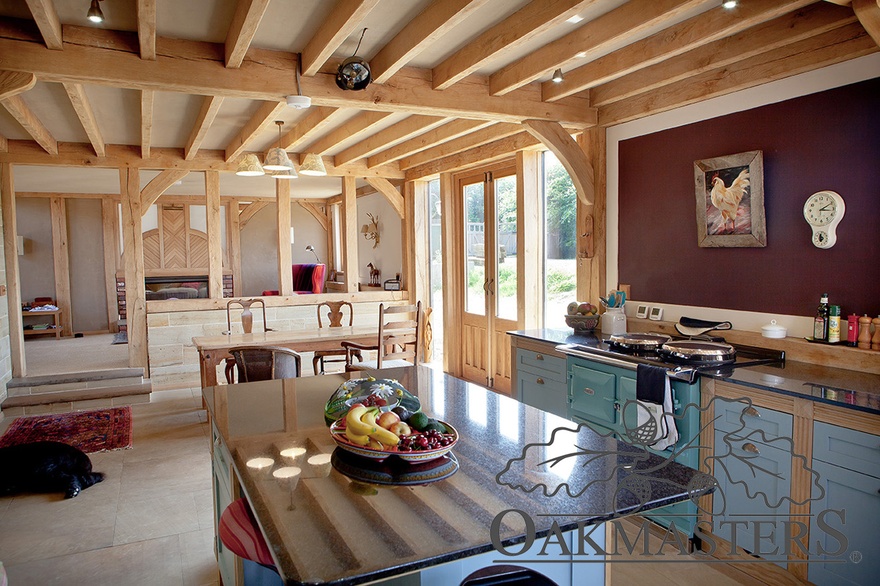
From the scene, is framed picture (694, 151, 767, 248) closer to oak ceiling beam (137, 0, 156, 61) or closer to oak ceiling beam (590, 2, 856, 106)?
oak ceiling beam (590, 2, 856, 106)

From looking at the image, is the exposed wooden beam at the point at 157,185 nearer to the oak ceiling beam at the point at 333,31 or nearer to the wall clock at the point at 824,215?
the oak ceiling beam at the point at 333,31

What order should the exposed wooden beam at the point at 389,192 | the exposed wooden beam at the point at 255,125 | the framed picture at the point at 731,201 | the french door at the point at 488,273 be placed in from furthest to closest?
the exposed wooden beam at the point at 389,192, the french door at the point at 488,273, the exposed wooden beam at the point at 255,125, the framed picture at the point at 731,201

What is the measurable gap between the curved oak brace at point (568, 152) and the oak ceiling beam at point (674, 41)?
0.22 meters

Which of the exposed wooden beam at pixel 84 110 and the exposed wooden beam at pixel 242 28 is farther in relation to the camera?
the exposed wooden beam at pixel 84 110

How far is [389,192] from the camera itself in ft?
25.6

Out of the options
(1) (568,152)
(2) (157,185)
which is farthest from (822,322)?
(2) (157,185)

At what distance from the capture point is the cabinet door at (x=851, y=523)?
229 cm

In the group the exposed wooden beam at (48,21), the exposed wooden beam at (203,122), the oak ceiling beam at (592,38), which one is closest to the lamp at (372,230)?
the exposed wooden beam at (203,122)

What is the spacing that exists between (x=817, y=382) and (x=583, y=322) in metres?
1.71

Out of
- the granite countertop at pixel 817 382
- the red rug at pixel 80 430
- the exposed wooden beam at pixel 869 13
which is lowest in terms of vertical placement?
the red rug at pixel 80 430

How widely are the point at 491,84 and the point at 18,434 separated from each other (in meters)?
4.67

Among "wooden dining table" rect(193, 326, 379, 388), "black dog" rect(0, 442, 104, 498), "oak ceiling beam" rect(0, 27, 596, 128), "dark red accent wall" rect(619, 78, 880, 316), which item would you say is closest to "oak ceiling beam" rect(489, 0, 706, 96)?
"oak ceiling beam" rect(0, 27, 596, 128)

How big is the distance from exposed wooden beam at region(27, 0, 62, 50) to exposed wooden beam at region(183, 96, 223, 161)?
1.04 meters

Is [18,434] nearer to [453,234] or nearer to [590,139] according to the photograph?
[453,234]
